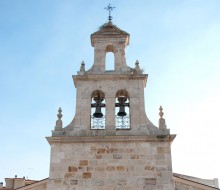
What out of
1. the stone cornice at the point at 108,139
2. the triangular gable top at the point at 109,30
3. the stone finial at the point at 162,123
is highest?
the triangular gable top at the point at 109,30

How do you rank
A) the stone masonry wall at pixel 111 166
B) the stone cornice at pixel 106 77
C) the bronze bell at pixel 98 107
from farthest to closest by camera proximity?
the stone cornice at pixel 106 77 < the bronze bell at pixel 98 107 < the stone masonry wall at pixel 111 166

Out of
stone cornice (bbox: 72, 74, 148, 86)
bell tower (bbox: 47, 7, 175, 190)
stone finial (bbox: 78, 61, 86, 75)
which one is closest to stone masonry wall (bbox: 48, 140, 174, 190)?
bell tower (bbox: 47, 7, 175, 190)

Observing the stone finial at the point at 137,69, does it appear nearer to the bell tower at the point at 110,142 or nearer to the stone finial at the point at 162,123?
the bell tower at the point at 110,142

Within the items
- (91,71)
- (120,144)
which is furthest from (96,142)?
(91,71)

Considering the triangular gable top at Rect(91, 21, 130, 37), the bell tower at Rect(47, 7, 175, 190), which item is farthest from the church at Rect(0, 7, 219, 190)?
the triangular gable top at Rect(91, 21, 130, 37)

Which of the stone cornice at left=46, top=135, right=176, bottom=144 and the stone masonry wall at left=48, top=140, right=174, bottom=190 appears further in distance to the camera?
the stone cornice at left=46, top=135, right=176, bottom=144

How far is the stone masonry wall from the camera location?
34.4 ft

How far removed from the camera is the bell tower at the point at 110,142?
10.5 metres

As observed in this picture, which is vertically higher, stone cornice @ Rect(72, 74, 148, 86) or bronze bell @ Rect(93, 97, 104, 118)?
stone cornice @ Rect(72, 74, 148, 86)

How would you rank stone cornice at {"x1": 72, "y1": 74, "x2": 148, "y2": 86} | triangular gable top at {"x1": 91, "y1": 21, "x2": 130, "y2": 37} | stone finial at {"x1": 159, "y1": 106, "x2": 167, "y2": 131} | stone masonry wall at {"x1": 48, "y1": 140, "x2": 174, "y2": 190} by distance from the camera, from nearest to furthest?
stone masonry wall at {"x1": 48, "y1": 140, "x2": 174, "y2": 190} → stone finial at {"x1": 159, "y1": 106, "x2": 167, "y2": 131} → stone cornice at {"x1": 72, "y1": 74, "x2": 148, "y2": 86} → triangular gable top at {"x1": 91, "y1": 21, "x2": 130, "y2": 37}

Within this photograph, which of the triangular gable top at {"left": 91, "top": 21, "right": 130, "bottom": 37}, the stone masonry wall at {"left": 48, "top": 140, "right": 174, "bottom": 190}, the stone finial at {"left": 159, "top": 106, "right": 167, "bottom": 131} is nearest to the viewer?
the stone masonry wall at {"left": 48, "top": 140, "right": 174, "bottom": 190}

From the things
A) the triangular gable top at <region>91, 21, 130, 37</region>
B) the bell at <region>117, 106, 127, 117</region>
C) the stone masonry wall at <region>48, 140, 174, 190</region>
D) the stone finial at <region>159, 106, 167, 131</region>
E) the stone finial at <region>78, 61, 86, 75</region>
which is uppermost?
the triangular gable top at <region>91, 21, 130, 37</region>

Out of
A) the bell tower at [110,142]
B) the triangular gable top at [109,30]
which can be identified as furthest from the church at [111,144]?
the triangular gable top at [109,30]

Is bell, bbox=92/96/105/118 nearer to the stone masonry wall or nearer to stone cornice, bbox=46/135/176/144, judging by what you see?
stone cornice, bbox=46/135/176/144
